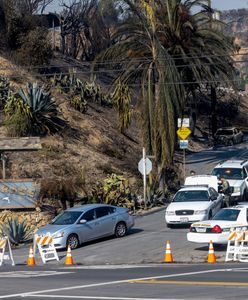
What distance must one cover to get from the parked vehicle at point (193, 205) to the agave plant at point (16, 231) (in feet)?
19.4

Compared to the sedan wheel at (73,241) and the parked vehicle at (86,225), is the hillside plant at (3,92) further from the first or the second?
the sedan wheel at (73,241)

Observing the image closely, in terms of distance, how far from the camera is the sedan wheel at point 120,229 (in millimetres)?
34406

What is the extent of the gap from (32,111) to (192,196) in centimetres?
1467

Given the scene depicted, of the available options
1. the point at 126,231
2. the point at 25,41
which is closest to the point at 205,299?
the point at 126,231

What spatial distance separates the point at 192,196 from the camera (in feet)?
117

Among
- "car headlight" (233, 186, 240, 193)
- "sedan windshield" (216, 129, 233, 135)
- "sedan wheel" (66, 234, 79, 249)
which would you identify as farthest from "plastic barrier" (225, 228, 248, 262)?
"sedan windshield" (216, 129, 233, 135)

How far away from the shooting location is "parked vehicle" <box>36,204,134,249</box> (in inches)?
1264

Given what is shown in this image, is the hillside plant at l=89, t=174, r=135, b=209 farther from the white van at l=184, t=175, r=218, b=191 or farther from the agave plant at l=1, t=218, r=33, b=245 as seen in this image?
the agave plant at l=1, t=218, r=33, b=245

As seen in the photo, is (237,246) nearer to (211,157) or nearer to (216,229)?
(216,229)

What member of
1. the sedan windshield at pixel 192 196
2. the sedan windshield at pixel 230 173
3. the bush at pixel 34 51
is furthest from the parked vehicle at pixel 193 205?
the bush at pixel 34 51

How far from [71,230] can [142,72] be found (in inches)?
586

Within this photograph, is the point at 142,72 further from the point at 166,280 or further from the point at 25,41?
the point at 166,280

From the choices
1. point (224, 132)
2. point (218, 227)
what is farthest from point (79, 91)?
point (218, 227)

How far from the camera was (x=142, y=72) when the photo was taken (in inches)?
1774
